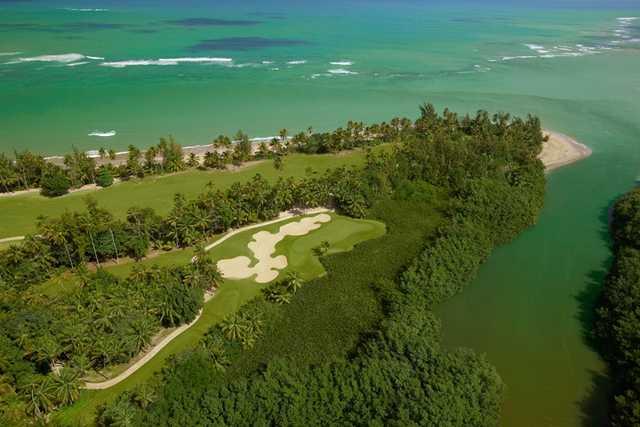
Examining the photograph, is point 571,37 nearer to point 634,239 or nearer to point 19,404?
point 634,239

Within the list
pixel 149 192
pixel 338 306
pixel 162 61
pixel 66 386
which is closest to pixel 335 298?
pixel 338 306

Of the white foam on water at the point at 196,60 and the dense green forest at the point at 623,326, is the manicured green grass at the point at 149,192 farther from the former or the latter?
the white foam on water at the point at 196,60

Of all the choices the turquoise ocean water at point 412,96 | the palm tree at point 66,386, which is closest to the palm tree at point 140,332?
the palm tree at point 66,386

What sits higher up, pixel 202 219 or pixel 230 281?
pixel 202 219

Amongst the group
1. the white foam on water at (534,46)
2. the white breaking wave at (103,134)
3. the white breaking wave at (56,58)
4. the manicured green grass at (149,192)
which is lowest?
the manicured green grass at (149,192)

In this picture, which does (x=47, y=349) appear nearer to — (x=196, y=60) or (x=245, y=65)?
(x=245, y=65)

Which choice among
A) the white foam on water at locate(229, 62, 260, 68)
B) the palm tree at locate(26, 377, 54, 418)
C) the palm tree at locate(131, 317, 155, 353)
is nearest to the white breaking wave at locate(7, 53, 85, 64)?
the white foam on water at locate(229, 62, 260, 68)

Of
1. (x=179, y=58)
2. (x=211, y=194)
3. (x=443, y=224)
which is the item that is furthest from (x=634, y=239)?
(x=179, y=58)

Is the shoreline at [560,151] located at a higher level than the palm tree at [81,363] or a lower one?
higher
